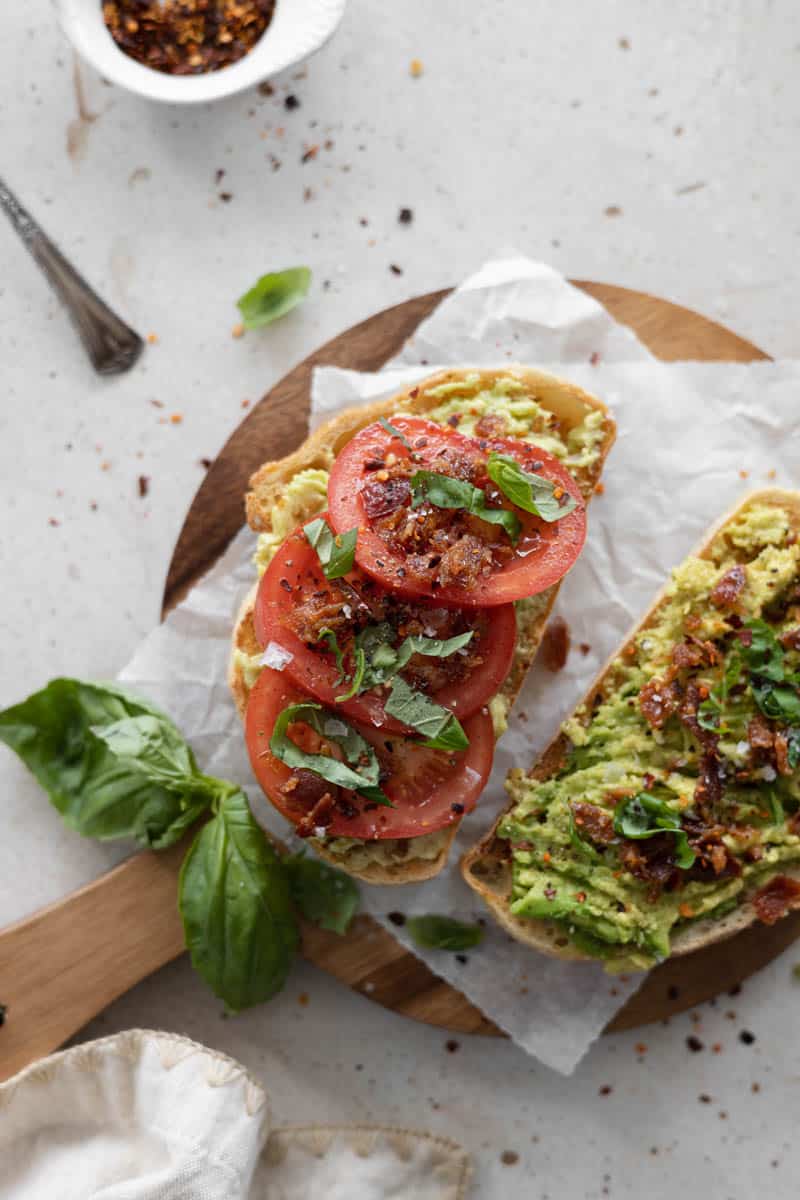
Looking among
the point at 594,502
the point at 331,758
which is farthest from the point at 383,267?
the point at 331,758

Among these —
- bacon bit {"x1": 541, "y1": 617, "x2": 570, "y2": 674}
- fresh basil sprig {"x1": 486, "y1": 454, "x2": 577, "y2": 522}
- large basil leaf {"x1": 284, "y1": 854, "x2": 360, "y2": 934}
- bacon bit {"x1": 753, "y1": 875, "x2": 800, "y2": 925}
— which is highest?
fresh basil sprig {"x1": 486, "y1": 454, "x2": 577, "y2": 522}

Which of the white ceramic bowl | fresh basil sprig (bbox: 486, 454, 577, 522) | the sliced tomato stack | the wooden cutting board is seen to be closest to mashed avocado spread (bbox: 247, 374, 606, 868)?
the sliced tomato stack

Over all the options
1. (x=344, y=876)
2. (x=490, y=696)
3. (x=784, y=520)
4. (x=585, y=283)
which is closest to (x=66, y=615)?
(x=344, y=876)

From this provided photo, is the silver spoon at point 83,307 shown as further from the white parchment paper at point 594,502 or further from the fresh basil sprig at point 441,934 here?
the fresh basil sprig at point 441,934

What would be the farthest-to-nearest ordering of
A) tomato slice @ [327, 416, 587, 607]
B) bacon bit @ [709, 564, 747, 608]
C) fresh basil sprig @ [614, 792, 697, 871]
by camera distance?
bacon bit @ [709, 564, 747, 608], fresh basil sprig @ [614, 792, 697, 871], tomato slice @ [327, 416, 587, 607]

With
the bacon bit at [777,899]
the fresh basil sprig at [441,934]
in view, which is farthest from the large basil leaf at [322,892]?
the bacon bit at [777,899]

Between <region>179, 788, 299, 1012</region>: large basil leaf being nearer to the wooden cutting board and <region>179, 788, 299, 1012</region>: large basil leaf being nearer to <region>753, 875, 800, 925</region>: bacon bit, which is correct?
the wooden cutting board

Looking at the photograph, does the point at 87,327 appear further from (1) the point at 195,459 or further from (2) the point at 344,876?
(2) the point at 344,876
